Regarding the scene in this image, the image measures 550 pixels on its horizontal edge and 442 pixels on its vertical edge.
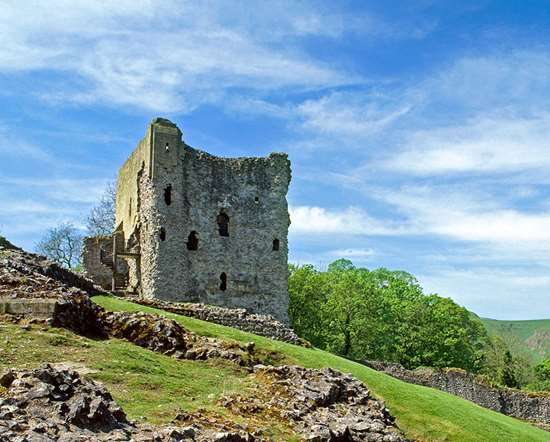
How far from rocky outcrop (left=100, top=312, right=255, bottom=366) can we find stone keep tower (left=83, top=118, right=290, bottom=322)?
23.6 meters

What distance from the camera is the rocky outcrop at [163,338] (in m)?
17.8

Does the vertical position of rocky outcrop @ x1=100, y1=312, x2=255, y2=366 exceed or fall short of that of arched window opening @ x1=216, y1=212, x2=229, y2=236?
it falls short

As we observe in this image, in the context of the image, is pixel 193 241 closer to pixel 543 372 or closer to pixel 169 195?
pixel 169 195

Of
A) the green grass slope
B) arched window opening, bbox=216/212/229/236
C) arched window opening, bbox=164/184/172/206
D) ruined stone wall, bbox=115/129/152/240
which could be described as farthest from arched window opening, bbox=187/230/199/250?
the green grass slope

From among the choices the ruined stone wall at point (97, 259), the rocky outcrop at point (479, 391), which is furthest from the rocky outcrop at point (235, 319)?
the rocky outcrop at point (479, 391)

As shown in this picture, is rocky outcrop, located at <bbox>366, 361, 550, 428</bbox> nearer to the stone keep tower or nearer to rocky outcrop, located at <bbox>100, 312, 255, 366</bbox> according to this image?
the stone keep tower

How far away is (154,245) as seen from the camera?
42.8 meters

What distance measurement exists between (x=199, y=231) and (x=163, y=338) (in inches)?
1029

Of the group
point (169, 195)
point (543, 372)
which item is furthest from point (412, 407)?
point (543, 372)

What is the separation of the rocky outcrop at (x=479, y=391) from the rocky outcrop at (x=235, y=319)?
48.2 feet

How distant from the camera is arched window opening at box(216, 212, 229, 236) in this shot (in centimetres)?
4509

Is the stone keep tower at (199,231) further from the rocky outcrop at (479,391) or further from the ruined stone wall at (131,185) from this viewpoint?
the rocky outcrop at (479,391)

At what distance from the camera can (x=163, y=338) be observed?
18.1 metres

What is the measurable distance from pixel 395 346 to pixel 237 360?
4924 centimetres
